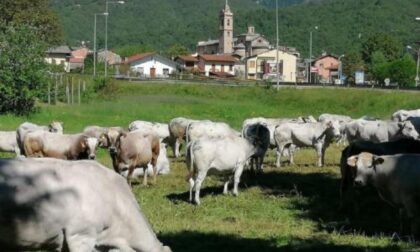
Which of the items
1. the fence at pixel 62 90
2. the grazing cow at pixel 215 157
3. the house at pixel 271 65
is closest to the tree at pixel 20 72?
the fence at pixel 62 90

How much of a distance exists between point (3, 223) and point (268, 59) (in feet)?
388

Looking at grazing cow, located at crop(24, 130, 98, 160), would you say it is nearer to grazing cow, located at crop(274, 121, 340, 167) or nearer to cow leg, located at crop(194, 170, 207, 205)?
cow leg, located at crop(194, 170, 207, 205)

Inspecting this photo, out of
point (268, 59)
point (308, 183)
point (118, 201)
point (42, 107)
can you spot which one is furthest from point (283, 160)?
point (268, 59)

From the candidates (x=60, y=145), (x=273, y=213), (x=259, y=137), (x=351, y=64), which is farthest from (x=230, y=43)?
(x=273, y=213)

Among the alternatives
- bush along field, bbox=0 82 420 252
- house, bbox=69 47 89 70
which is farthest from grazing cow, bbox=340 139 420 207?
house, bbox=69 47 89 70

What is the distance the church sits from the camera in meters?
158

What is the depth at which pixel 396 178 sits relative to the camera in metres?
13.0

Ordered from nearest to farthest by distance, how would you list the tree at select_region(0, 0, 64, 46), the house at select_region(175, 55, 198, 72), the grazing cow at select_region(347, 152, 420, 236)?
the grazing cow at select_region(347, 152, 420, 236) → the tree at select_region(0, 0, 64, 46) → the house at select_region(175, 55, 198, 72)

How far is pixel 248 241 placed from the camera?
12531 millimetres

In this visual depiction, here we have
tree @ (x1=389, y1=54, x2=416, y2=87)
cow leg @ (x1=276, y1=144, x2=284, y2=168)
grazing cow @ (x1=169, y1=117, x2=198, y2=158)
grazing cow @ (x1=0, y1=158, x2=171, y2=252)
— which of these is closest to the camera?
grazing cow @ (x1=0, y1=158, x2=171, y2=252)

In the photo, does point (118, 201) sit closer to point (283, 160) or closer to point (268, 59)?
point (283, 160)

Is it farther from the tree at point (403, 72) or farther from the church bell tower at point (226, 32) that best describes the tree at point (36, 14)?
the church bell tower at point (226, 32)

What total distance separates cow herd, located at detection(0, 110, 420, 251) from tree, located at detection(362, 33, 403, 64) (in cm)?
9983

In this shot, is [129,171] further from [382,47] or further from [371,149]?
[382,47]
